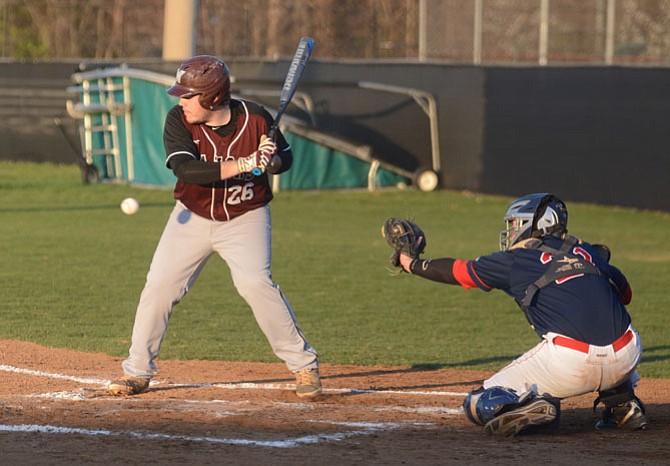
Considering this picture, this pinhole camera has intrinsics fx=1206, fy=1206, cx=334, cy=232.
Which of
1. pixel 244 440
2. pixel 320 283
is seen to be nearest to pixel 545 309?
pixel 244 440

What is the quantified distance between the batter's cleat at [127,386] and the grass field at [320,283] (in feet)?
4.90

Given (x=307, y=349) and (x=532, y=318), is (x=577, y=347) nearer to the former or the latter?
(x=532, y=318)

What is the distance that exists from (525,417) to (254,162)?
5.98ft

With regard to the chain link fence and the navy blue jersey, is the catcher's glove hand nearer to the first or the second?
the navy blue jersey

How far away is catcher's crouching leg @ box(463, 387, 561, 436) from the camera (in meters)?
5.65

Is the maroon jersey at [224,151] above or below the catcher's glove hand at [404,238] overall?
above

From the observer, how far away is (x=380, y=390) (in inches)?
275

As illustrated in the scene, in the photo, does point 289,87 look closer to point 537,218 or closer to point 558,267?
point 537,218

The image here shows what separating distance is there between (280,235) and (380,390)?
773 centimetres

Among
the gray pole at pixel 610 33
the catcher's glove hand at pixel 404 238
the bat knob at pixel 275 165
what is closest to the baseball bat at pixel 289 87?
the bat knob at pixel 275 165

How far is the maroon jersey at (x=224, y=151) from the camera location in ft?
20.8

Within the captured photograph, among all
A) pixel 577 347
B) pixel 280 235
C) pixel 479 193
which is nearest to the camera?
pixel 577 347

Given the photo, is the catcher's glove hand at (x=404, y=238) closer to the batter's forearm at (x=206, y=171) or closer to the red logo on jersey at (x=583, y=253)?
the red logo on jersey at (x=583, y=253)

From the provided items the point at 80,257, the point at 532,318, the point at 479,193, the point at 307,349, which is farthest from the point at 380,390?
the point at 479,193
